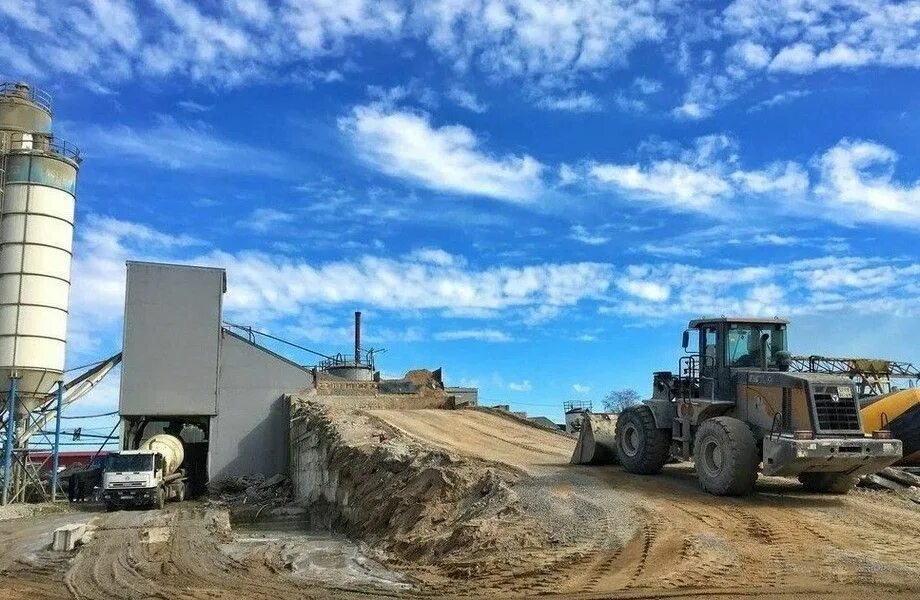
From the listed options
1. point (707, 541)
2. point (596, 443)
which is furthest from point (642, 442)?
point (707, 541)

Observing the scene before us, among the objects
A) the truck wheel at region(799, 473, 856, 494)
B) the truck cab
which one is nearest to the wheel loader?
the truck wheel at region(799, 473, 856, 494)

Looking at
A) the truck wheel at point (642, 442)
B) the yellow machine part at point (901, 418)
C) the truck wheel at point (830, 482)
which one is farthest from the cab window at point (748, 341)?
the yellow machine part at point (901, 418)

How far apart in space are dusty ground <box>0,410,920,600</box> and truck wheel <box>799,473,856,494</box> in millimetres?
225

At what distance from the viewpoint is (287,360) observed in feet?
127

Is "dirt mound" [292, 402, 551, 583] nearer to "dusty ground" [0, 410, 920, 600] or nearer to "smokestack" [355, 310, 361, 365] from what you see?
"dusty ground" [0, 410, 920, 600]

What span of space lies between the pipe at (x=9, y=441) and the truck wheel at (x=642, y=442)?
27996mm

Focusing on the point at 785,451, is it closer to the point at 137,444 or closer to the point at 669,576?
the point at 669,576

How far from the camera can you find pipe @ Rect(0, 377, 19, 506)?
32312mm

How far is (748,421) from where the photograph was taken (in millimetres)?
14289

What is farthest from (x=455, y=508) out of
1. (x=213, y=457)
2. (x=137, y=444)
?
(x=137, y=444)

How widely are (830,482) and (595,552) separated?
6.26 metres

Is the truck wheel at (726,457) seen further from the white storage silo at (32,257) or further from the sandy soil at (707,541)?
the white storage silo at (32,257)

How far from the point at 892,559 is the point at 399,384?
33.5m

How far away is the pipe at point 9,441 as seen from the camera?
1272 inches
